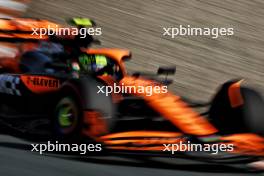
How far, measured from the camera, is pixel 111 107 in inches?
267

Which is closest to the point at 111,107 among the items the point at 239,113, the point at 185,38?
the point at 239,113

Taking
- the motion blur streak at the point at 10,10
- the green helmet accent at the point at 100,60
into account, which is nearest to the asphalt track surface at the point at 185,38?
the motion blur streak at the point at 10,10

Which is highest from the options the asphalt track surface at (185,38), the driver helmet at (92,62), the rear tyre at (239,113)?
the asphalt track surface at (185,38)

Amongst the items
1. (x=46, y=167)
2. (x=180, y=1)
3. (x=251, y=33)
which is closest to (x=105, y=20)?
(x=180, y=1)

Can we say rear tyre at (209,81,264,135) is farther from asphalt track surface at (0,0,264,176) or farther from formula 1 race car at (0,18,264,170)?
asphalt track surface at (0,0,264,176)

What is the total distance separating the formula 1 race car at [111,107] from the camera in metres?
6.71

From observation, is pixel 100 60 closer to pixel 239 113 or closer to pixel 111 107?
pixel 111 107

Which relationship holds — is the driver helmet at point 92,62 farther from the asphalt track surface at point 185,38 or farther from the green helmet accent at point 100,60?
the asphalt track surface at point 185,38

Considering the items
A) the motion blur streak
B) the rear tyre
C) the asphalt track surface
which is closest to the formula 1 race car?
the rear tyre

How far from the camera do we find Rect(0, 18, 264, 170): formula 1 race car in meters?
6.71

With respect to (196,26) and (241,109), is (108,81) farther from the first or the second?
(196,26)

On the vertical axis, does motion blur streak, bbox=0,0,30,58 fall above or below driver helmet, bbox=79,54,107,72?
above

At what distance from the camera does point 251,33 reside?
10836 millimetres

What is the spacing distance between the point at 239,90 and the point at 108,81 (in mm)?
1202
